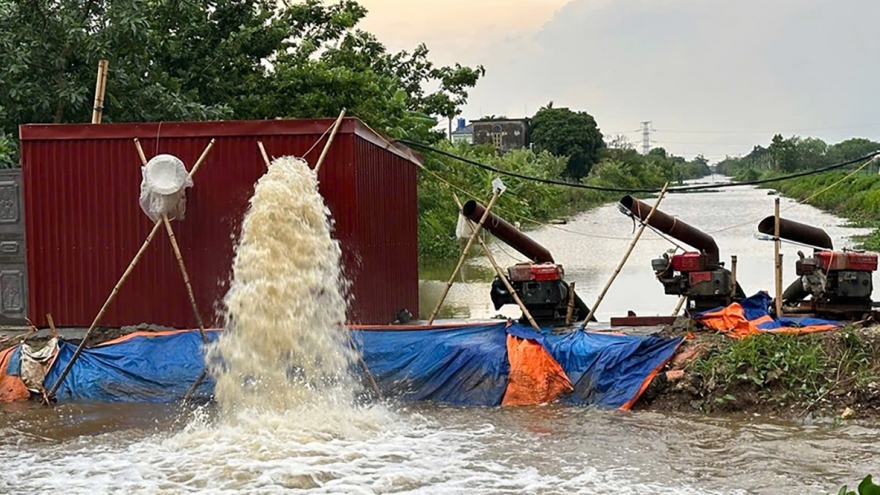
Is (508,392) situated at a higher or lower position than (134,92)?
lower

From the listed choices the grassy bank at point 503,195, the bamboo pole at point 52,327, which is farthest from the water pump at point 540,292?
the bamboo pole at point 52,327

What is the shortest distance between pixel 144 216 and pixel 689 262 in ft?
22.8

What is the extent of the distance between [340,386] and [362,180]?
2860mm

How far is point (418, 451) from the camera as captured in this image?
819 cm

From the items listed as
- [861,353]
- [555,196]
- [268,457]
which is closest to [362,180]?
[268,457]

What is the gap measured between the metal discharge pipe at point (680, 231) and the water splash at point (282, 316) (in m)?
4.37

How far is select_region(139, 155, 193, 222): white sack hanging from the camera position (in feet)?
33.4

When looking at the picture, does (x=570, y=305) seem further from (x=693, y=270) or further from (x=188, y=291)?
(x=188, y=291)

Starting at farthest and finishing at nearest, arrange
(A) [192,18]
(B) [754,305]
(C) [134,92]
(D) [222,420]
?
(A) [192,18], (C) [134,92], (B) [754,305], (D) [222,420]

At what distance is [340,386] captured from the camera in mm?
9742

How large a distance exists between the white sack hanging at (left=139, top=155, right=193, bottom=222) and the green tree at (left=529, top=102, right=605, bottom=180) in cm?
6183

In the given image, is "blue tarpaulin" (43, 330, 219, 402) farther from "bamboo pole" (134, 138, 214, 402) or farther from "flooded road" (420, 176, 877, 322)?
"flooded road" (420, 176, 877, 322)

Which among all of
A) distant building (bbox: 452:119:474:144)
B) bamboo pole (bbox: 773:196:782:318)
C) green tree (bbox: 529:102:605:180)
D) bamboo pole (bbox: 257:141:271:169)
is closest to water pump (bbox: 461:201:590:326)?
bamboo pole (bbox: 773:196:782:318)

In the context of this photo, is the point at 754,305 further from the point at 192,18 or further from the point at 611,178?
the point at 611,178
